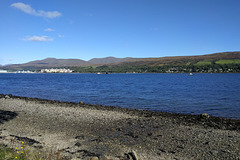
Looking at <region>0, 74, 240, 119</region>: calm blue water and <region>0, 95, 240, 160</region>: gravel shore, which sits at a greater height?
<region>0, 95, 240, 160</region>: gravel shore

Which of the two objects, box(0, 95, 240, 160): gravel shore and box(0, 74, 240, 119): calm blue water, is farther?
box(0, 74, 240, 119): calm blue water

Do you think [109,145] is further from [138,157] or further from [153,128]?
[153,128]

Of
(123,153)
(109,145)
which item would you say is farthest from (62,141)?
(123,153)

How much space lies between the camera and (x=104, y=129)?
50.0ft

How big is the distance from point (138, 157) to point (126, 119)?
28.3 feet

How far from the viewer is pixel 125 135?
13867 mm

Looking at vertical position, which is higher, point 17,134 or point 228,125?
point 17,134

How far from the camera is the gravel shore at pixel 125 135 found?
1077cm

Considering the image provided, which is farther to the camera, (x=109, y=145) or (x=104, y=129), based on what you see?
(x=104, y=129)

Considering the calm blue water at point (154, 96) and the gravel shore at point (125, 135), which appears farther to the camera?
the calm blue water at point (154, 96)

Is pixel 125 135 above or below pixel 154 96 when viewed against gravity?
above

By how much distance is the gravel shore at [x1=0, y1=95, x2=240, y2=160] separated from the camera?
10.8 metres

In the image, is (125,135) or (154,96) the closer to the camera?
(125,135)

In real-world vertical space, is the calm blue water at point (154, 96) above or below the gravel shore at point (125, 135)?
below
